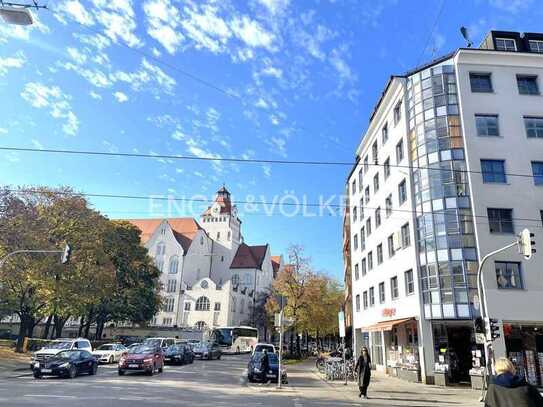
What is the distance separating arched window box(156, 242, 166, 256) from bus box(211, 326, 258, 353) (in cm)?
3357

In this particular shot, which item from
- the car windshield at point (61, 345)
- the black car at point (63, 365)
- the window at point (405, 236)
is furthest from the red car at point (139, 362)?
the window at point (405, 236)

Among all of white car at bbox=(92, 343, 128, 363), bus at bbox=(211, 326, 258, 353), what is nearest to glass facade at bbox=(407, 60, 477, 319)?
white car at bbox=(92, 343, 128, 363)

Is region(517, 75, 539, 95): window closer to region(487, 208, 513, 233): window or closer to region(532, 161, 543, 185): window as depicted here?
region(532, 161, 543, 185): window

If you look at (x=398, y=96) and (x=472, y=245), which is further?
(x=398, y=96)

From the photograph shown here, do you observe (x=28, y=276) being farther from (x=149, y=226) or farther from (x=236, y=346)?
(x=149, y=226)

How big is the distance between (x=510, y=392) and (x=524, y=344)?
23.1 metres

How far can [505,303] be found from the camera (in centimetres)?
2245

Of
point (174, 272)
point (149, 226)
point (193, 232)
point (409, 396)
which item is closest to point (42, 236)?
point (409, 396)

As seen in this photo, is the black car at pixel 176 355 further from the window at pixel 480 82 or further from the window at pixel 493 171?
the window at pixel 480 82

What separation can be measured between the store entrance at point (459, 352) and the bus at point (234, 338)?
37.2m

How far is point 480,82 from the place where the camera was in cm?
2689

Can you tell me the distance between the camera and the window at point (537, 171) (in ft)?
81.2

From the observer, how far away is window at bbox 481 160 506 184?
24641mm

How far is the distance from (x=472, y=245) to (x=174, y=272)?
7050 centimetres
